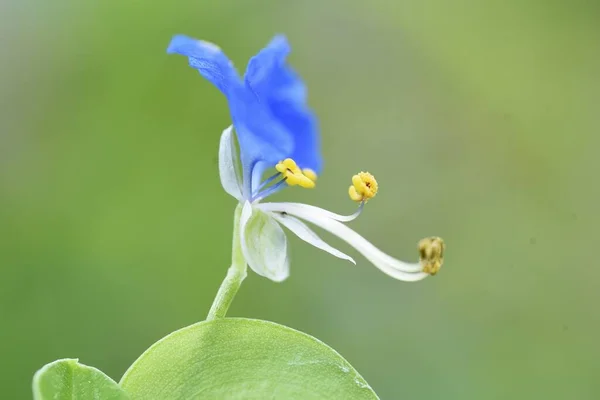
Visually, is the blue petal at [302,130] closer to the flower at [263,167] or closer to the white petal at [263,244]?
the flower at [263,167]

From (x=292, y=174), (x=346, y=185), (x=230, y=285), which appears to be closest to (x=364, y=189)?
(x=292, y=174)

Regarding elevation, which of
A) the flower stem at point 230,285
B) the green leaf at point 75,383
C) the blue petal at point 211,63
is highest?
the blue petal at point 211,63

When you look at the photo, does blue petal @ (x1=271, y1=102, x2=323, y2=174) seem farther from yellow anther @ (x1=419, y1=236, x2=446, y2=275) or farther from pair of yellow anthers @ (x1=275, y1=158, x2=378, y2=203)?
yellow anther @ (x1=419, y1=236, x2=446, y2=275)

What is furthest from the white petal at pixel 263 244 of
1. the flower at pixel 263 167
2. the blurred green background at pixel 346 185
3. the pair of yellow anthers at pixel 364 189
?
the blurred green background at pixel 346 185

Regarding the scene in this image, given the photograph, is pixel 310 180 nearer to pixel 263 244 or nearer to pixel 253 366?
pixel 263 244

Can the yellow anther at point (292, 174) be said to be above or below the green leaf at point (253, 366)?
above

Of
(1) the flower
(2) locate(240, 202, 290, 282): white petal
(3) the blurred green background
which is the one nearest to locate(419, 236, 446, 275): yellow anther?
(1) the flower

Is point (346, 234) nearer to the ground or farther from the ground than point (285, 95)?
nearer to the ground
